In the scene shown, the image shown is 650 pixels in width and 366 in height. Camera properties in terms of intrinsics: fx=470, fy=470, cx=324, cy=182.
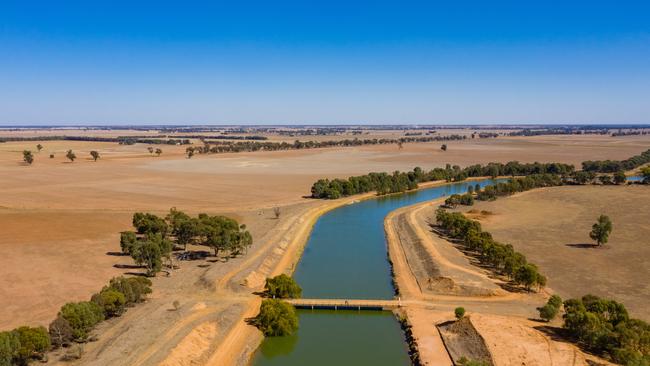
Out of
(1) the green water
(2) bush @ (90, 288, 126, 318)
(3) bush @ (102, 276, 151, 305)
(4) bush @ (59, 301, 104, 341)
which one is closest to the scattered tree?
(1) the green water

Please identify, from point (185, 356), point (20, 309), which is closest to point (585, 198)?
point (185, 356)

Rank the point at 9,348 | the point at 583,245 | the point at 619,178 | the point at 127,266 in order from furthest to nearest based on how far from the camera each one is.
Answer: the point at 619,178 → the point at 583,245 → the point at 127,266 → the point at 9,348

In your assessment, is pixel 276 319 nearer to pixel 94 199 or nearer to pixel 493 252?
pixel 493 252

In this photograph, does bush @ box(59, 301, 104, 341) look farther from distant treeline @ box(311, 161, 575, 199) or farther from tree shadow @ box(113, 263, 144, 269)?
distant treeline @ box(311, 161, 575, 199)

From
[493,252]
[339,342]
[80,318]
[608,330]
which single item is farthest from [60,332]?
[493,252]

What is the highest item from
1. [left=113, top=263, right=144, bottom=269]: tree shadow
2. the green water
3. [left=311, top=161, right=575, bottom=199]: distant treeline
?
[left=311, top=161, right=575, bottom=199]: distant treeline

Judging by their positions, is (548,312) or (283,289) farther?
(283,289)
